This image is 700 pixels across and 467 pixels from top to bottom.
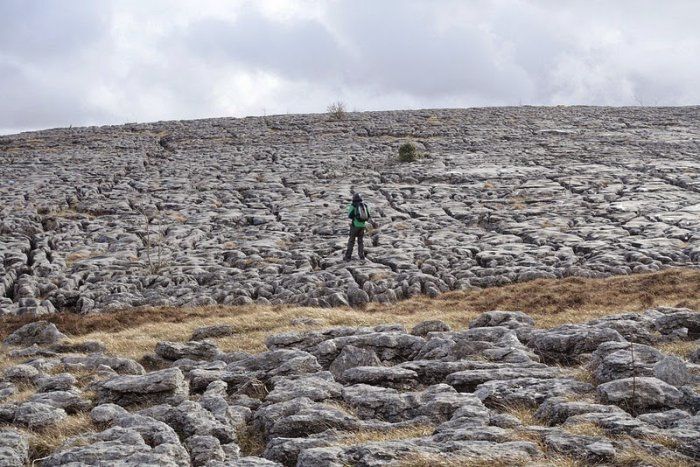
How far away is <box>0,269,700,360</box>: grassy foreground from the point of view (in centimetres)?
1625

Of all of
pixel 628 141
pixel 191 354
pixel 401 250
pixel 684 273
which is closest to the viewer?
pixel 191 354

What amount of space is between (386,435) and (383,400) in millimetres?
1319

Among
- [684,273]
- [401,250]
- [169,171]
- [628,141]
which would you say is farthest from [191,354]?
[628,141]

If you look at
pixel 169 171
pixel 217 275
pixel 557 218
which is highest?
pixel 169 171

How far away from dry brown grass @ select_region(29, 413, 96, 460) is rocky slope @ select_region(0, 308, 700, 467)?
0.04 meters

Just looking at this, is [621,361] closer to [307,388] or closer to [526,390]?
[526,390]

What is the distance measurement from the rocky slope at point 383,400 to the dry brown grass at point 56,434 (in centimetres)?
4

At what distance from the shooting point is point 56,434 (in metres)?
9.83

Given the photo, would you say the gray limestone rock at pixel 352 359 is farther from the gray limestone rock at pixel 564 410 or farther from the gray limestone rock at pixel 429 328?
the gray limestone rock at pixel 564 410

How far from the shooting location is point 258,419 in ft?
33.4

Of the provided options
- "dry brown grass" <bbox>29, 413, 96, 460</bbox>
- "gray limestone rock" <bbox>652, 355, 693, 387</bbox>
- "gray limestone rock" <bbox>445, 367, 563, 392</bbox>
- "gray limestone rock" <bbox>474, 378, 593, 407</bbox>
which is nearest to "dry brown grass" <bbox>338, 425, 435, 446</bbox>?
"gray limestone rock" <bbox>474, 378, 593, 407</bbox>

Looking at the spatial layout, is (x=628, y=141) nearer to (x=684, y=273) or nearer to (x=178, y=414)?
(x=684, y=273)

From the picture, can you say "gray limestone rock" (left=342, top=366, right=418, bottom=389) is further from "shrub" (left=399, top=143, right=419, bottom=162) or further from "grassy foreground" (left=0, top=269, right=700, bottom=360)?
"shrub" (left=399, top=143, right=419, bottom=162)

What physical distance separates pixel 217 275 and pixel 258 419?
12700 mm
